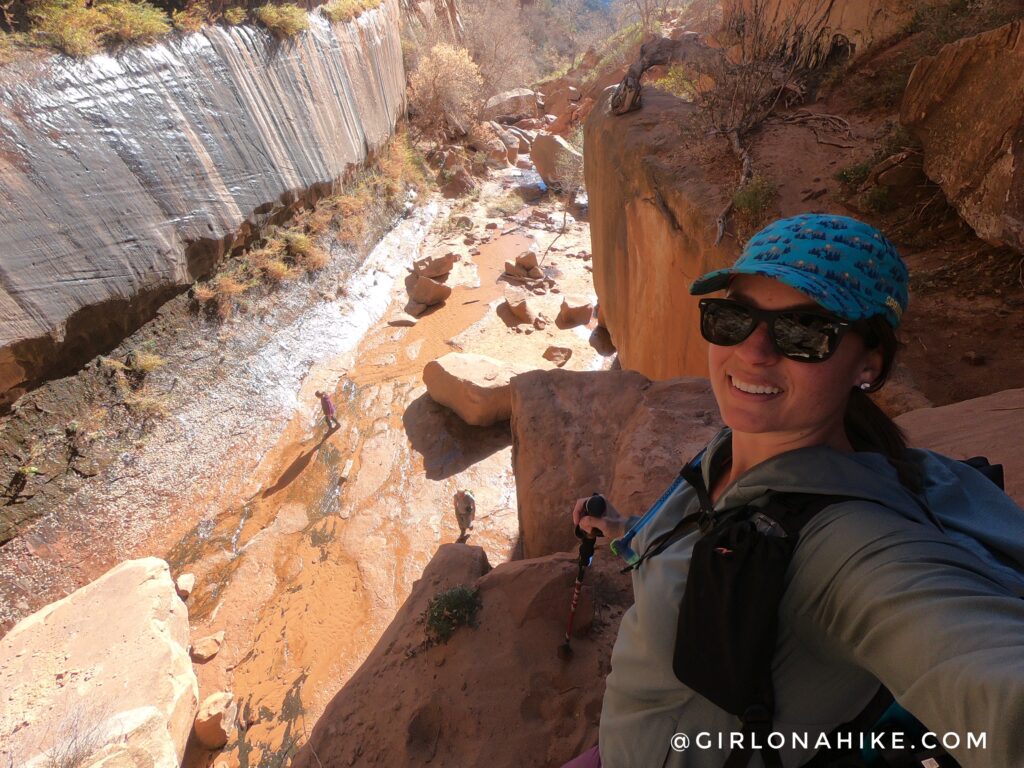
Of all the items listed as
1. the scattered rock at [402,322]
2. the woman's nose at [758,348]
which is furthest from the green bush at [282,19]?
the woman's nose at [758,348]

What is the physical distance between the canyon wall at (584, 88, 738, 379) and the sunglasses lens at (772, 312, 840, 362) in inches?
140

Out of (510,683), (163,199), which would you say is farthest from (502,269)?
(510,683)

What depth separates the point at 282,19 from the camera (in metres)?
10.9

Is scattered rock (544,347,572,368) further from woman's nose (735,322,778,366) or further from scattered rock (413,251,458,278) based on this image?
woman's nose (735,322,778,366)

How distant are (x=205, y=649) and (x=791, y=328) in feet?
21.5

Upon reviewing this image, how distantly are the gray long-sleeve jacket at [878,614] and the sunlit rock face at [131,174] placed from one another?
835 cm

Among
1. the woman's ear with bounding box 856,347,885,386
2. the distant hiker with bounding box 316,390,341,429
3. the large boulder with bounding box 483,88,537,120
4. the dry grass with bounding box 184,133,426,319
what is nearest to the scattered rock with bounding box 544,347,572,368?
the distant hiker with bounding box 316,390,341,429

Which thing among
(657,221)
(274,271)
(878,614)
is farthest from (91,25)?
(878,614)

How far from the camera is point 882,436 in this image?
106cm

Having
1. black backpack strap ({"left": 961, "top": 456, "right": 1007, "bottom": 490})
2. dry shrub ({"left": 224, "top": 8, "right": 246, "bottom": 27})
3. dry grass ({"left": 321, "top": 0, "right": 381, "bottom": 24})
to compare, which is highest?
dry shrub ({"left": 224, "top": 8, "right": 246, "bottom": 27})

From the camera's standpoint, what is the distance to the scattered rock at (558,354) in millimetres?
9758

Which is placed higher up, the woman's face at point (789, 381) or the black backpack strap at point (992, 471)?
the woman's face at point (789, 381)

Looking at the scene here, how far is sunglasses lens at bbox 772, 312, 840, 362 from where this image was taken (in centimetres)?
98

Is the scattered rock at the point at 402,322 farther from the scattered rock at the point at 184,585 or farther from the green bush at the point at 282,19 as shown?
the green bush at the point at 282,19
